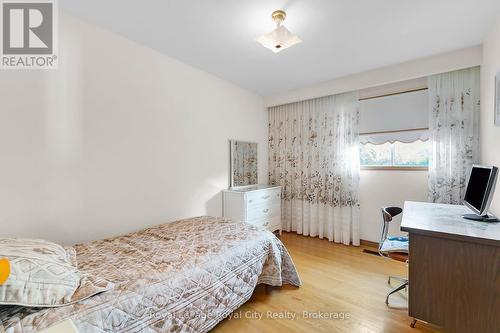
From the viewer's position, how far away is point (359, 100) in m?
3.43

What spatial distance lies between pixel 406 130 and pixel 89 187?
387 centimetres

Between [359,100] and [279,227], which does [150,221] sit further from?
[359,100]

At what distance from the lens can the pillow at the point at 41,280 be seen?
3.31 ft

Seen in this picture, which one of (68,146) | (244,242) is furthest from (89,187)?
(244,242)

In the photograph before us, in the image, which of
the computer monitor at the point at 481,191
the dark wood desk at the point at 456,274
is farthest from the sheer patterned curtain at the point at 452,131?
the dark wood desk at the point at 456,274

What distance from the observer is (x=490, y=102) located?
2.13 m

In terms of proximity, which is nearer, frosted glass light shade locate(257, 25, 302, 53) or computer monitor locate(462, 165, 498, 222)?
computer monitor locate(462, 165, 498, 222)

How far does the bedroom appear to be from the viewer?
1584mm

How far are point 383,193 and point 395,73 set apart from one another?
1.66 meters

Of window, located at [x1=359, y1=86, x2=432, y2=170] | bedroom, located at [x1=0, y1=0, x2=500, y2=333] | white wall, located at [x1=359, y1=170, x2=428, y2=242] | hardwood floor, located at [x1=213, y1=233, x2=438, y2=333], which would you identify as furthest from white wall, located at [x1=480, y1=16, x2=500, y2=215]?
hardwood floor, located at [x1=213, y1=233, x2=438, y2=333]

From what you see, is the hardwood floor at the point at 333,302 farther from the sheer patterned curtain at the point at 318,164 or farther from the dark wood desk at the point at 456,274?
the sheer patterned curtain at the point at 318,164

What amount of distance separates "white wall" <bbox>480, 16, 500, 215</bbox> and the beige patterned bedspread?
6.92 ft

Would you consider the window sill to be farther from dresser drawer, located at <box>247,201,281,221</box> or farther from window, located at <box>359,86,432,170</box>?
dresser drawer, located at <box>247,201,281,221</box>

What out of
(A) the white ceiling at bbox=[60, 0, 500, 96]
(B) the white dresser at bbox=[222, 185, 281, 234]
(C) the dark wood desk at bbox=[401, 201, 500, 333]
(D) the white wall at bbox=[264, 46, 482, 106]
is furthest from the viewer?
(B) the white dresser at bbox=[222, 185, 281, 234]
